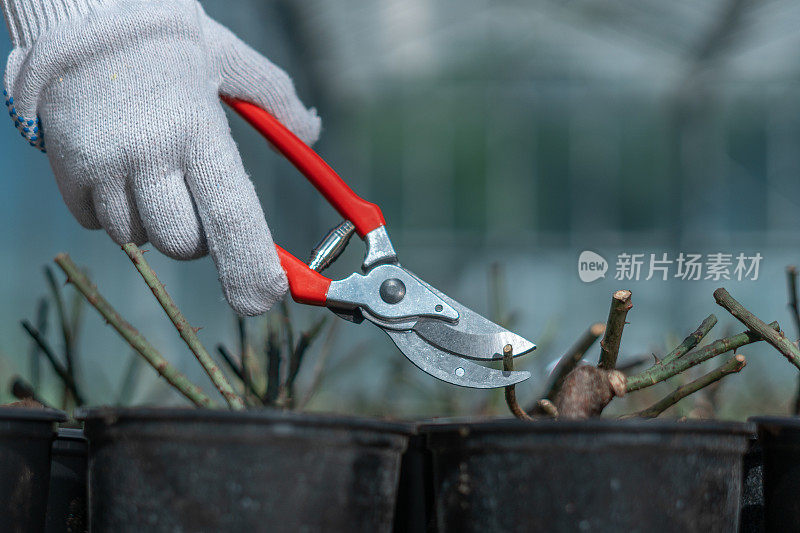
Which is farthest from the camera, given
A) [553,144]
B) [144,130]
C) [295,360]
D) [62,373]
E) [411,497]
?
[553,144]

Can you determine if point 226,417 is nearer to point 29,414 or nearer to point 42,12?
point 29,414

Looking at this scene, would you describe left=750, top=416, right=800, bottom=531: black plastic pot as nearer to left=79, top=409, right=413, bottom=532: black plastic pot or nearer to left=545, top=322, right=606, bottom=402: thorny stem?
left=545, top=322, right=606, bottom=402: thorny stem

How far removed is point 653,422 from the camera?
0.88 m

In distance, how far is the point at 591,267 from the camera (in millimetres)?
1314

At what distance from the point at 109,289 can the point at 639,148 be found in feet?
21.8

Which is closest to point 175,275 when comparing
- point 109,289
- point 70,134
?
point 109,289

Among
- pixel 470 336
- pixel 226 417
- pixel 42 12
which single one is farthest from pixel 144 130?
pixel 470 336

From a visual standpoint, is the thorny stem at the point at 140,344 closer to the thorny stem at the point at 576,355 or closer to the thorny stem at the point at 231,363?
the thorny stem at the point at 231,363

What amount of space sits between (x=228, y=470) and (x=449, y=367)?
337 millimetres

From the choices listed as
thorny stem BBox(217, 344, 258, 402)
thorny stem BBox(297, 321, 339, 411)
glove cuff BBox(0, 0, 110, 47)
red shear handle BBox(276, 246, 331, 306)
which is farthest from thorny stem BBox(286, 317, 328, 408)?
glove cuff BBox(0, 0, 110, 47)

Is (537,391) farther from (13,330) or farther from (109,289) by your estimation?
(109,289)

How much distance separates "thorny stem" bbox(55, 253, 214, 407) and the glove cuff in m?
0.30

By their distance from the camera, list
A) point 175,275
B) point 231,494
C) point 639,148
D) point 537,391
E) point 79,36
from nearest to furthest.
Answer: point 231,494
point 79,36
point 537,391
point 175,275
point 639,148

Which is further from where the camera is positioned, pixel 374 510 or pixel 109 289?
pixel 109 289
